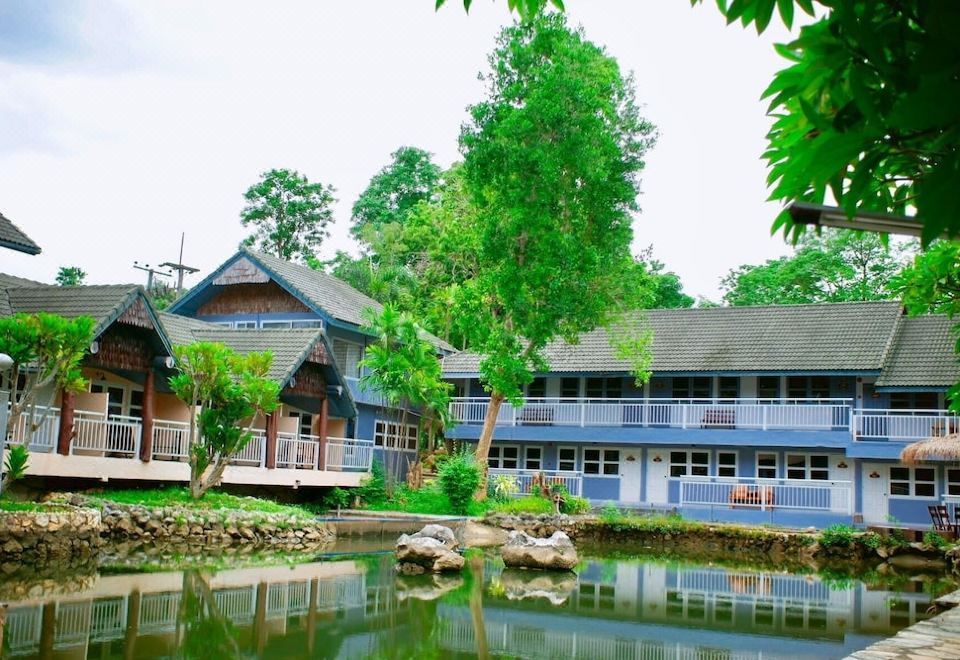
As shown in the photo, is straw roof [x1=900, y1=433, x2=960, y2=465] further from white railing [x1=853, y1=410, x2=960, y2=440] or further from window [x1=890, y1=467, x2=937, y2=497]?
window [x1=890, y1=467, x2=937, y2=497]

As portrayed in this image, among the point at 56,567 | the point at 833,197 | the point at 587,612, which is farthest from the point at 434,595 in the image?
the point at 833,197

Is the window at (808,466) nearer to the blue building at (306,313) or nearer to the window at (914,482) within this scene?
the window at (914,482)

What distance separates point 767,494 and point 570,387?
8.51 meters

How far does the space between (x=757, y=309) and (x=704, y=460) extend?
5.96 meters

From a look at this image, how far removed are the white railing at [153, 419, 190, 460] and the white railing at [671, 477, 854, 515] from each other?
13557 mm

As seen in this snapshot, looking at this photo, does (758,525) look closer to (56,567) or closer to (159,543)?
(159,543)

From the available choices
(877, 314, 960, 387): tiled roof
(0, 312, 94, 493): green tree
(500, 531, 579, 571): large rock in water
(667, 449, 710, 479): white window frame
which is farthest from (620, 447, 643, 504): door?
(0, 312, 94, 493): green tree

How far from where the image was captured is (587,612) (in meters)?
13.0

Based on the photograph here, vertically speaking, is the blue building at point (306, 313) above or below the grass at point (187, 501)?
above

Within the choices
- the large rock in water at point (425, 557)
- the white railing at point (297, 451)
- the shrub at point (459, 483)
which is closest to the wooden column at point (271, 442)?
the white railing at point (297, 451)

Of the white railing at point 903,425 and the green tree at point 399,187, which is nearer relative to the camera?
the white railing at point 903,425

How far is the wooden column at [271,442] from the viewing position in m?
24.4

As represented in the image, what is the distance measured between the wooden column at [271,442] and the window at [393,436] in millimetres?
7658

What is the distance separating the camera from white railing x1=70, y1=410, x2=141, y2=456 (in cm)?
2009
